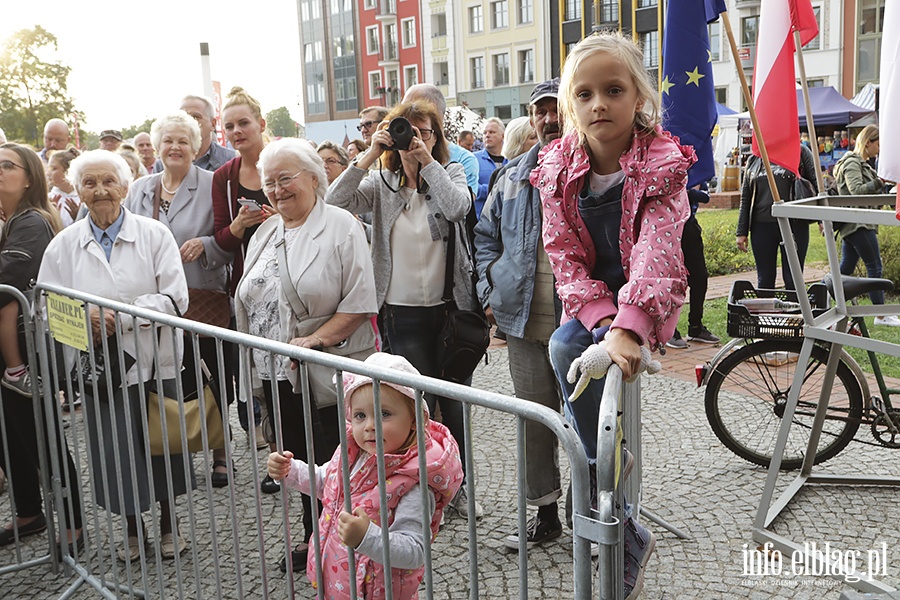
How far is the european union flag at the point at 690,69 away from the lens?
3609 mm

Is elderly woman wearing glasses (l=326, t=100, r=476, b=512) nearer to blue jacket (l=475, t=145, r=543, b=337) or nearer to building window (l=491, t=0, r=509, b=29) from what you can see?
blue jacket (l=475, t=145, r=543, b=337)

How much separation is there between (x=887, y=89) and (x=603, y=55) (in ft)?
2.72

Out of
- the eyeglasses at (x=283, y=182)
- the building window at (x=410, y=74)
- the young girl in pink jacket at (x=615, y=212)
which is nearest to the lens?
the young girl in pink jacket at (x=615, y=212)

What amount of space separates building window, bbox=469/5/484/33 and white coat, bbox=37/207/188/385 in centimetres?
5013

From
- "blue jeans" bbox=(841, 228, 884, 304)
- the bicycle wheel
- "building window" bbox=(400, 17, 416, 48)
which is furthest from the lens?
"building window" bbox=(400, 17, 416, 48)

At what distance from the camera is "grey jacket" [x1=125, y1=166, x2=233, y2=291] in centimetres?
464

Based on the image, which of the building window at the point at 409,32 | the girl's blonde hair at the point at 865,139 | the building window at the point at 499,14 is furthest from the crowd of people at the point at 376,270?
the building window at the point at 409,32

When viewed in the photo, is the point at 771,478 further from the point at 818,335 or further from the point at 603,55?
the point at 603,55

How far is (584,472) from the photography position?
1.52m

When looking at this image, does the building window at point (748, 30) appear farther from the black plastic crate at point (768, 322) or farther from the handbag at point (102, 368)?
the handbag at point (102, 368)

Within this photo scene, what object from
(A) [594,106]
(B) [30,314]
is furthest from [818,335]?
(B) [30,314]

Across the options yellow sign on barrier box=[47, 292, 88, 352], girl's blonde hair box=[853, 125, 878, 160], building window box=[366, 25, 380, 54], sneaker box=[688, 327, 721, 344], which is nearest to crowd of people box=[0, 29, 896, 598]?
yellow sign on barrier box=[47, 292, 88, 352]

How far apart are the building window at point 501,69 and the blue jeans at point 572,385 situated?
49.9 meters

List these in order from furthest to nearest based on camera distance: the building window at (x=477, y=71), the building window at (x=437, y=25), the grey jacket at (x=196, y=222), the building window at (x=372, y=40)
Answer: the building window at (x=372, y=40)
the building window at (x=437, y=25)
the building window at (x=477, y=71)
the grey jacket at (x=196, y=222)
